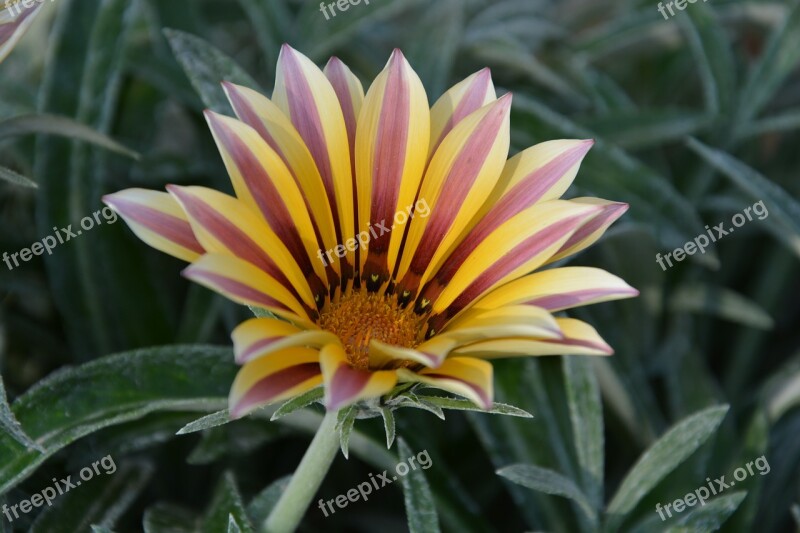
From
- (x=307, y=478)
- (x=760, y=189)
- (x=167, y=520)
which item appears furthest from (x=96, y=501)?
(x=760, y=189)

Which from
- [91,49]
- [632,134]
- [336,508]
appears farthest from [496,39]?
[336,508]

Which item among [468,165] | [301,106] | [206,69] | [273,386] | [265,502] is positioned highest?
[206,69]

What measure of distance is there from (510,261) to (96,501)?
566 mm

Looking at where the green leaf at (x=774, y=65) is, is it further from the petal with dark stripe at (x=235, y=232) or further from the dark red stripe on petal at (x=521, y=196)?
the petal with dark stripe at (x=235, y=232)

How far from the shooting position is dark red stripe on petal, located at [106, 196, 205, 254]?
677mm

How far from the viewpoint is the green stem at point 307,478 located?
29.5 inches

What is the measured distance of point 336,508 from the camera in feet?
4.21

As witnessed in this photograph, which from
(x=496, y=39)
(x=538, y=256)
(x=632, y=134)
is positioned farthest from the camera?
(x=496, y=39)

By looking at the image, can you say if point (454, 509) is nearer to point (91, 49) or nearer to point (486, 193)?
→ point (486, 193)

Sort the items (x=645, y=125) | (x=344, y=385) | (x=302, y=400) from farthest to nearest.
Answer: (x=645, y=125) < (x=302, y=400) < (x=344, y=385)

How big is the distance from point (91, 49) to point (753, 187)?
0.88 m

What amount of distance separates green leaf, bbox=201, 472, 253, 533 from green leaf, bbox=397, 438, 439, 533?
15 centimetres

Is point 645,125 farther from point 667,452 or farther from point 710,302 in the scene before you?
point 667,452

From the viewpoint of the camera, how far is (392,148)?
31.7 inches
